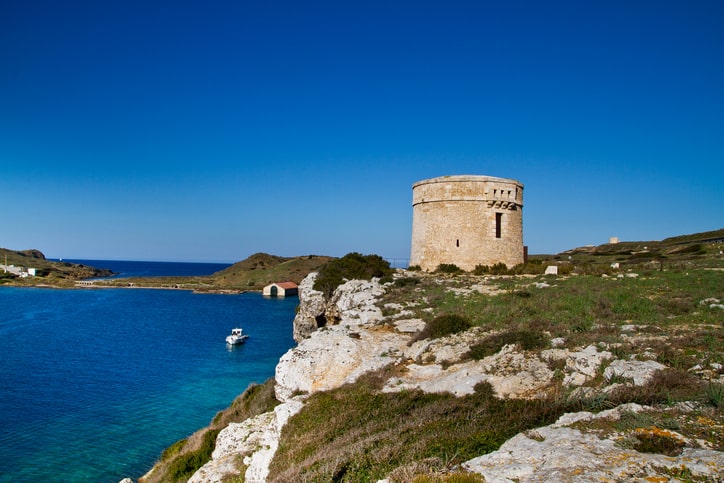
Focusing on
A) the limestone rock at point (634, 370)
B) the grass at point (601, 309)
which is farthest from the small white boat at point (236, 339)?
the limestone rock at point (634, 370)

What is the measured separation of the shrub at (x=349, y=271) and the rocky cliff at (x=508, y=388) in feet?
17.8

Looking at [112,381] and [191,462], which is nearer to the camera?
[191,462]

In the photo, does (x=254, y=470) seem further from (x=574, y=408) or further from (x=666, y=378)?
(x=666, y=378)

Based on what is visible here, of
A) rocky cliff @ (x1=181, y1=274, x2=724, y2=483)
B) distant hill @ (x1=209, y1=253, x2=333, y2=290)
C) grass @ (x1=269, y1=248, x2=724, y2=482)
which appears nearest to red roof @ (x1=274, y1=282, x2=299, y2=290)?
distant hill @ (x1=209, y1=253, x2=333, y2=290)

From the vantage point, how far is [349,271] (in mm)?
23484

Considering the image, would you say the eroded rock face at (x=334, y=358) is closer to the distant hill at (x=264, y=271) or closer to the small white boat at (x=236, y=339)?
the small white boat at (x=236, y=339)

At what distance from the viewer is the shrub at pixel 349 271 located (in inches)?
883

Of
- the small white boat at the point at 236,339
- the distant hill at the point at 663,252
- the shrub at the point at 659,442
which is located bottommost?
the small white boat at the point at 236,339

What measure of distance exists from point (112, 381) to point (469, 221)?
2418 cm

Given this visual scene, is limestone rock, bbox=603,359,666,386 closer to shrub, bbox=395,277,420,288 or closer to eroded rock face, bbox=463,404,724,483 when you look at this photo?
eroded rock face, bbox=463,404,724,483

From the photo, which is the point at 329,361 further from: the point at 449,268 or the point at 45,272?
the point at 45,272

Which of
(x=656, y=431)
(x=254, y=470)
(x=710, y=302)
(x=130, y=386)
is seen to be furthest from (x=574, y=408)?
(x=130, y=386)

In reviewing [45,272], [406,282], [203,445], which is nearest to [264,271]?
[45,272]

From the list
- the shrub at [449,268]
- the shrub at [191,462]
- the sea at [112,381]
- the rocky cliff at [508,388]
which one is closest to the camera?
the rocky cliff at [508,388]
